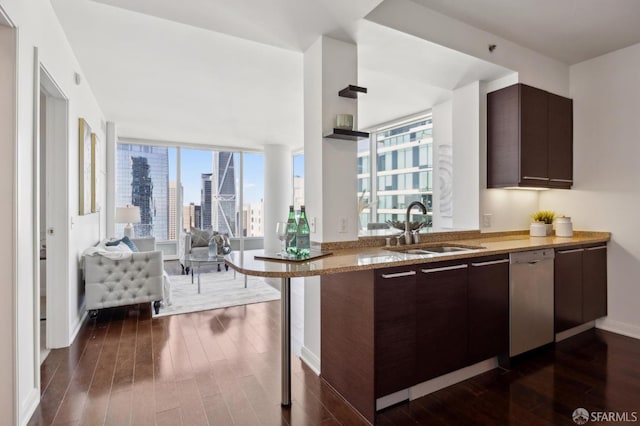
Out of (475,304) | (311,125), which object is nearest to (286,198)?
(311,125)

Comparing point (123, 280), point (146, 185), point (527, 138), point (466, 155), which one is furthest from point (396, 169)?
point (146, 185)

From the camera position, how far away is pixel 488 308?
7.88 ft

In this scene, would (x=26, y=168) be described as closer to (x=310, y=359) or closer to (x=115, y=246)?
(x=310, y=359)

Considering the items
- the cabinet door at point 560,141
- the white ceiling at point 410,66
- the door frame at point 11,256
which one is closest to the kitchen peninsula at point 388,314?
the door frame at point 11,256

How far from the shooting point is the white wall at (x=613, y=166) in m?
3.18

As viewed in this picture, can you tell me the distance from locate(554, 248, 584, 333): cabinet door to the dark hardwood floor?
0.22 meters

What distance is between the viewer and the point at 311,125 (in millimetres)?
2633

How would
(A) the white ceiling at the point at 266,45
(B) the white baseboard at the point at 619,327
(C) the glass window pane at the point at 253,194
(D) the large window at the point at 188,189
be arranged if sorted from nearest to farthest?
1. (A) the white ceiling at the point at 266,45
2. (B) the white baseboard at the point at 619,327
3. (D) the large window at the point at 188,189
4. (C) the glass window pane at the point at 253,194

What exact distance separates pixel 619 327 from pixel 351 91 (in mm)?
3419

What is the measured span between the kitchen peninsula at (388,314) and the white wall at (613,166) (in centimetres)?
138

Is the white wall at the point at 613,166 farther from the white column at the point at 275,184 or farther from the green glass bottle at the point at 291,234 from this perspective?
the white column at the point at 275,184

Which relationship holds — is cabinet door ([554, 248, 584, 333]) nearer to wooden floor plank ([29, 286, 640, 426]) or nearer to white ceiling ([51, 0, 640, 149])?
wooden floor plank ([29, 286, 640, 426])

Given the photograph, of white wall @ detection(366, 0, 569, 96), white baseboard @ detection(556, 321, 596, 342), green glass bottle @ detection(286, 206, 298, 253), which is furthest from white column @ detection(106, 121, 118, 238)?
white baseboard @ detection(556, 321, 596, 342)

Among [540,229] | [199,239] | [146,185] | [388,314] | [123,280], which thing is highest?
[146,185]
